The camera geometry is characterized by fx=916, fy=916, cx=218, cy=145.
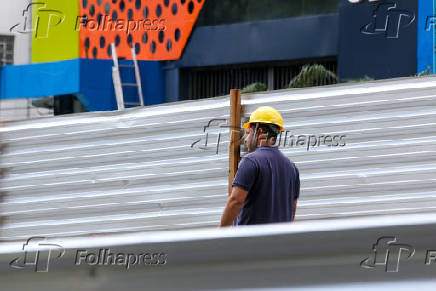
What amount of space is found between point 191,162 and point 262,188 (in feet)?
6.17

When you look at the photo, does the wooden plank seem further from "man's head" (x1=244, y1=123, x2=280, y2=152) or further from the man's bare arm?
the man's bare arm

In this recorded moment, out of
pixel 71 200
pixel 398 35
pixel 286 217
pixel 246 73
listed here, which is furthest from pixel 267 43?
pixel 286 217

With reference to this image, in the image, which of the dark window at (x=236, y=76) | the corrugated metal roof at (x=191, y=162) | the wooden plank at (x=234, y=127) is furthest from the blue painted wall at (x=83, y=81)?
the wooden plank at (x=234, y=127)

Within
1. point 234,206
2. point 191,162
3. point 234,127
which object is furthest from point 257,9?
point 234,206

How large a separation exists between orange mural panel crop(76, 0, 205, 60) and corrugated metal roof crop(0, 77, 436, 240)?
12474 millimetres

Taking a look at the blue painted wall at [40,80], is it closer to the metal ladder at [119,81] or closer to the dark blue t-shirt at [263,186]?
the metal ladder at [119,81]

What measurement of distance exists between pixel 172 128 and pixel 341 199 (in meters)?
1.51

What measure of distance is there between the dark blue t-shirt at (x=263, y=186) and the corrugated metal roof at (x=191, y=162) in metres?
1.18

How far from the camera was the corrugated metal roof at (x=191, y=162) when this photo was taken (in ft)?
20.4

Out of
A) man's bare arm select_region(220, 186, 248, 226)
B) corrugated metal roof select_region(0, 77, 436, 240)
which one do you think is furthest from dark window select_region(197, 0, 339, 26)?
man's bare arm select_region(220, 186, 248, 226)

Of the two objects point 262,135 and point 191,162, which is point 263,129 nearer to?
point 262,135

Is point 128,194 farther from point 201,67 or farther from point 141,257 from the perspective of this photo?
point 201,67

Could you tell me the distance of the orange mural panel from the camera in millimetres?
20094

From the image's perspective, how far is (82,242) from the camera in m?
3.72
